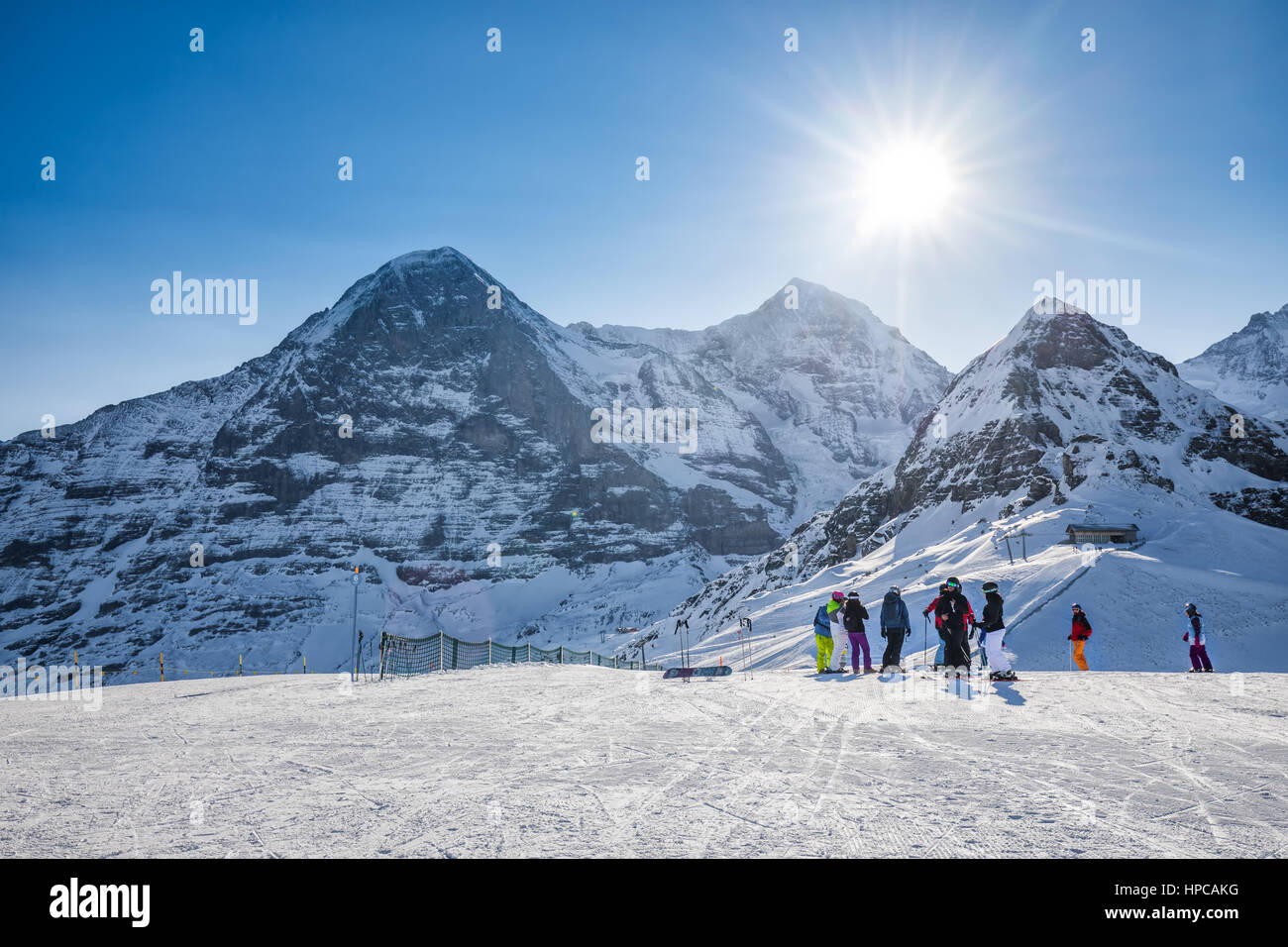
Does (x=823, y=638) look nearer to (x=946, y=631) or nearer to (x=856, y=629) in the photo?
(x=856, y=629)

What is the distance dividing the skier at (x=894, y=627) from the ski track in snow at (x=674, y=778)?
4642mm

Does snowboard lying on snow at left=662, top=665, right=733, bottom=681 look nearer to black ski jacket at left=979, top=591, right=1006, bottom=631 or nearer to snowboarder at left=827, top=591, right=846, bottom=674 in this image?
snowboarder at left=827, top=591, right=846, bottom=674

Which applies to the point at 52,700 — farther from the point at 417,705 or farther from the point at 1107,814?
the point at 1107,814

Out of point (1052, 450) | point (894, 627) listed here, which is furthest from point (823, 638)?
point (1052, 450)

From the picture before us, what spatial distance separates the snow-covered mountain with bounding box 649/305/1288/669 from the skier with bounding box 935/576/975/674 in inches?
565

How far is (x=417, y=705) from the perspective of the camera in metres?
12.5

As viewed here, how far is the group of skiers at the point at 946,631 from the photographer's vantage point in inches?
545

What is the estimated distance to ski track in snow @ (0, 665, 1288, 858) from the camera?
4.46 meters

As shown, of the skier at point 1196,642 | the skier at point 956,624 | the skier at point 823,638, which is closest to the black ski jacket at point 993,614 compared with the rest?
the skier at point 956,624

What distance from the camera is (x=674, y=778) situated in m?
6.34

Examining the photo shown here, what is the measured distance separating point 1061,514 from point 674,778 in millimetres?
58326

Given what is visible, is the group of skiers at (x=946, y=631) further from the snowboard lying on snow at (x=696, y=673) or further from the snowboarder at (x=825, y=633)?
the snowboard lying on snow at (x=696, y=673)

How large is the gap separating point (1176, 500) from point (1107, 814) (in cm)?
7003
